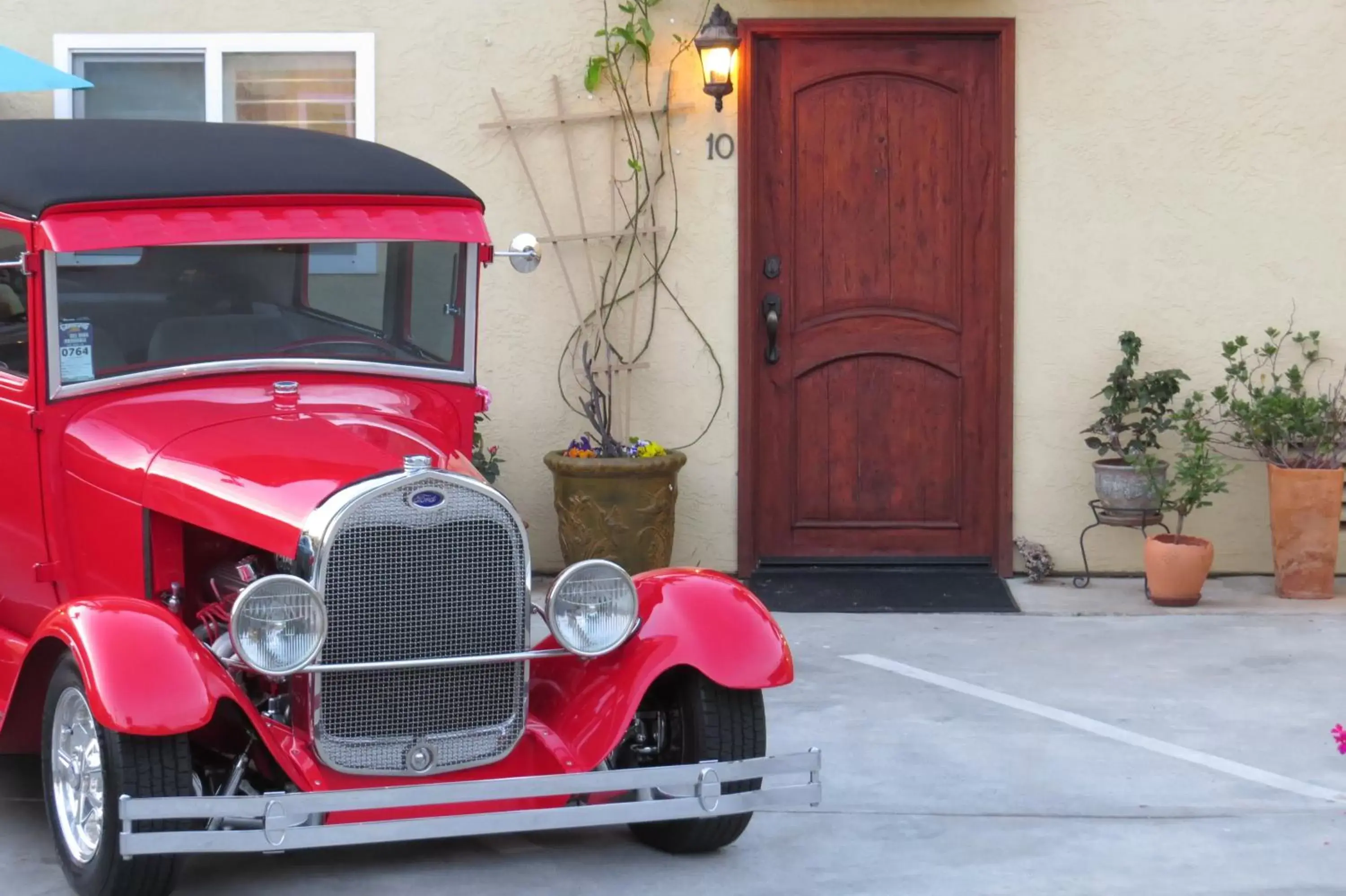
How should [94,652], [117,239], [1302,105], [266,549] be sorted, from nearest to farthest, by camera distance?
[94,652] → [266,549] → [117,239] → [1302,105]

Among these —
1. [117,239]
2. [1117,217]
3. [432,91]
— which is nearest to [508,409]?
[432,91]

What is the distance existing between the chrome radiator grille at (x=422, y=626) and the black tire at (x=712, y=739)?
41cm

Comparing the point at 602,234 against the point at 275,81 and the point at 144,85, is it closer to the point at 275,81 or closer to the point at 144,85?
the point at 275,81

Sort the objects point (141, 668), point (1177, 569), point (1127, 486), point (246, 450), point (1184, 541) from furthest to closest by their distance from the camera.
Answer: point (1127, 486), point (1184, 541), point (1177, 569), point (246, 450), point (141, 668)

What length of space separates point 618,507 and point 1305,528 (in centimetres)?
281

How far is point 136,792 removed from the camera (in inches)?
138

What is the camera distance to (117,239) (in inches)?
165

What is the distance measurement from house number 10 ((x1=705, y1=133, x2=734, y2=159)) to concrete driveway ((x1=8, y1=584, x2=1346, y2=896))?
7.14 ft

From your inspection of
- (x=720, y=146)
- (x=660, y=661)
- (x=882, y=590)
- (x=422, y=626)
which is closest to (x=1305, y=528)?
(x=882, y=590)

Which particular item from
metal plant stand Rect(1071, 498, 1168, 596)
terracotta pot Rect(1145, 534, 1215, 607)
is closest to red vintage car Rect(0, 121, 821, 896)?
terracotta pot Rect(1145, 534, 1215, 607)

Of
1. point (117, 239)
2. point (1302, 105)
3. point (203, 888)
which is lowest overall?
point (203, 888)

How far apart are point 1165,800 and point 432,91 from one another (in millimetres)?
4562

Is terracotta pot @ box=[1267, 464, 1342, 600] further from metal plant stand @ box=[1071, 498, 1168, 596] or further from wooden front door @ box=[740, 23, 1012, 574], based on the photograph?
wooden front door @ box=[740, 23, 1012, 574]

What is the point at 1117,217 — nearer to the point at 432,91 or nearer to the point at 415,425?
the point at 432,91
